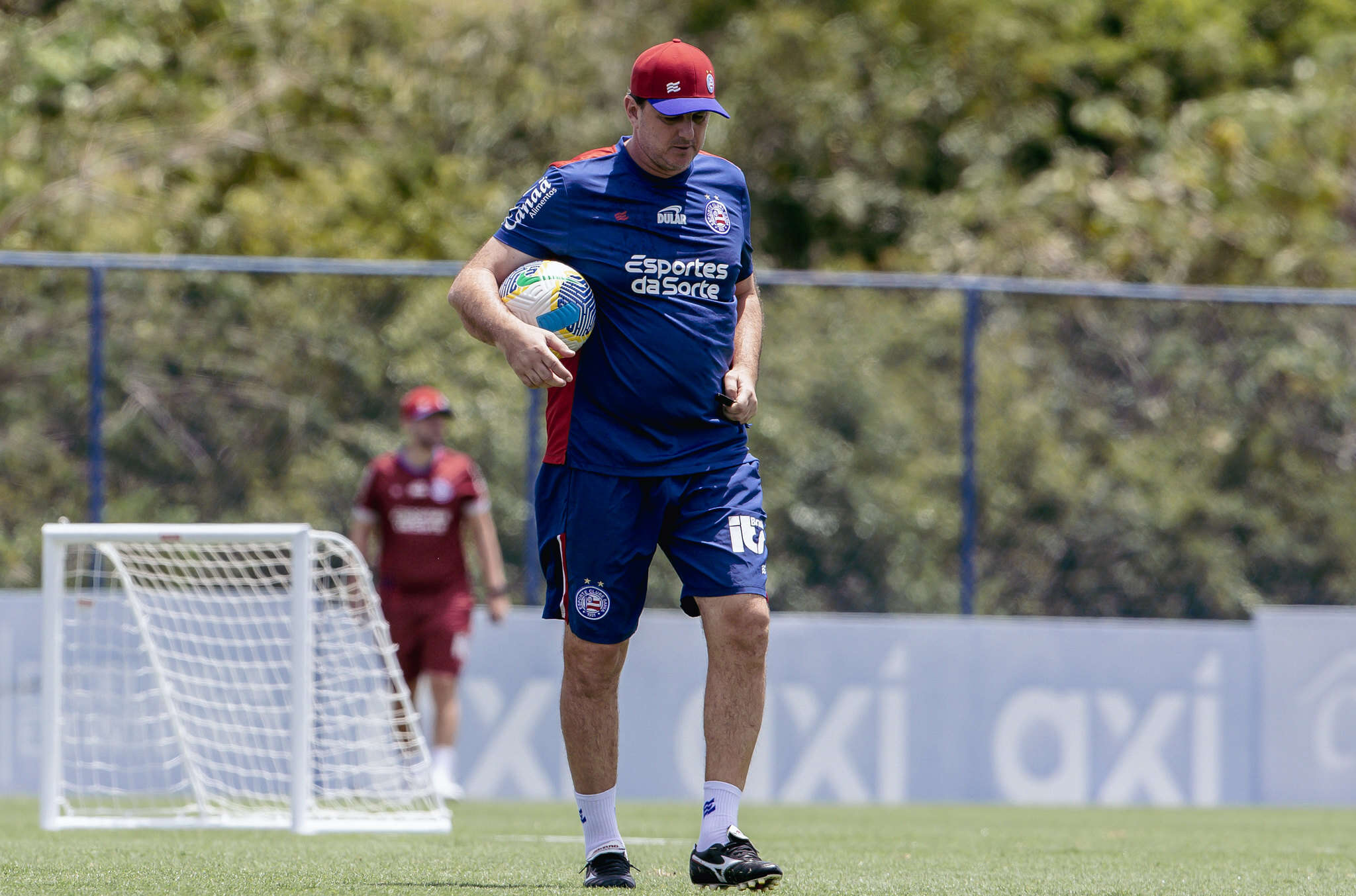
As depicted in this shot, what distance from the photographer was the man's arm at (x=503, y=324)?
4527mm

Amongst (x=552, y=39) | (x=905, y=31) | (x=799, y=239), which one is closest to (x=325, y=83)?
(x=552, y=39)

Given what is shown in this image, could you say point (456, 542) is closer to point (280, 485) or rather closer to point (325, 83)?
point (280, 485)

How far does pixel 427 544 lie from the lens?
9.95m

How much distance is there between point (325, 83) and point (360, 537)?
792cm

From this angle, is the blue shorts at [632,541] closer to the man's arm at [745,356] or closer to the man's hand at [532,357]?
the man's arm at [745,356]

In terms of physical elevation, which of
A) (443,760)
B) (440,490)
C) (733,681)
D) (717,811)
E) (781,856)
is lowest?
→ (443,760)

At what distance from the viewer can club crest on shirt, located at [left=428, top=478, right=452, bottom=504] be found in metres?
9.98

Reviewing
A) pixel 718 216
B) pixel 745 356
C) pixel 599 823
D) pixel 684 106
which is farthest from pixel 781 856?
pixel 684 106

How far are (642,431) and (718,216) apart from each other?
24.9 inches

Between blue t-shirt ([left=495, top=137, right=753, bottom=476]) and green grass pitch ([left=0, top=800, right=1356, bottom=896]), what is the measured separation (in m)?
1.14

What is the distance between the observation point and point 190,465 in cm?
1068

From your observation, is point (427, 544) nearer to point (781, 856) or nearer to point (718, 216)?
point (781, 856)

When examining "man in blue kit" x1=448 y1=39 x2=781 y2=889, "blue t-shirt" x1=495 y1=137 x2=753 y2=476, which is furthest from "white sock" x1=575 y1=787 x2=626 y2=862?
"blue t-shirt" x1=495 y1=137 x2=753 y2=476

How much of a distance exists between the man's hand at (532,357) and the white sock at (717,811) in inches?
43.5
